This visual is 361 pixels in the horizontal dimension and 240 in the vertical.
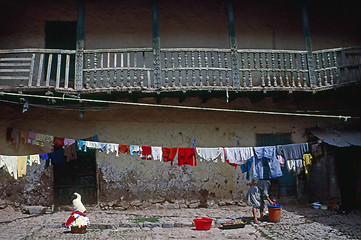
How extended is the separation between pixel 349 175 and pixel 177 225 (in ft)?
20.4

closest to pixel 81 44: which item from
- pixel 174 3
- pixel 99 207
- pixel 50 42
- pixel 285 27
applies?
pixel 50 42

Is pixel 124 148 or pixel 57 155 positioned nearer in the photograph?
pixel 57 155

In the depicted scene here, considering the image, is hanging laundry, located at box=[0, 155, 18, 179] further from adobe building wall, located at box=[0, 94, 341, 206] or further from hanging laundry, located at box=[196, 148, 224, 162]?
hanging laundry, located at box=[196, 148, 224, 162]

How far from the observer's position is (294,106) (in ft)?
36.4

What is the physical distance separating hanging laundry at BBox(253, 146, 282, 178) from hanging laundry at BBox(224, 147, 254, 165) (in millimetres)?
230

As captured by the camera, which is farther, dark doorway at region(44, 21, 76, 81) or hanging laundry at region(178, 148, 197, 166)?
dark doorway at region(44, 21, 76, 81)

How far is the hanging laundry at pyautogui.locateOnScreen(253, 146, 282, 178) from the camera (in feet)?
27.8

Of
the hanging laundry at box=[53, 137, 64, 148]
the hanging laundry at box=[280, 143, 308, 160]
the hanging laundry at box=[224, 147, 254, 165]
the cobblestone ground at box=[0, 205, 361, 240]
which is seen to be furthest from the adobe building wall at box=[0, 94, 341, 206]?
the hanging laundry at box=[280, 143, 308, 160]

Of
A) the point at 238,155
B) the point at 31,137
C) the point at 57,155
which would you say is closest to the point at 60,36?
the point at 31,137

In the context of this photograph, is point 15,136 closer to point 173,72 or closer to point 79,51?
point 79,51

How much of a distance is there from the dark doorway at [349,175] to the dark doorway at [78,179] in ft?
26.7

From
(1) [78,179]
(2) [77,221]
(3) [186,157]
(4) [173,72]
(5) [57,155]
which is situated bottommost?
(2) [77,221]

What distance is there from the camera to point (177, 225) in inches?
323

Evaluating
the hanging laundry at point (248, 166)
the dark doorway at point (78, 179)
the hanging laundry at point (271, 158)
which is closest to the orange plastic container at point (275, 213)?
the hanging laundry at point (271, 158)
